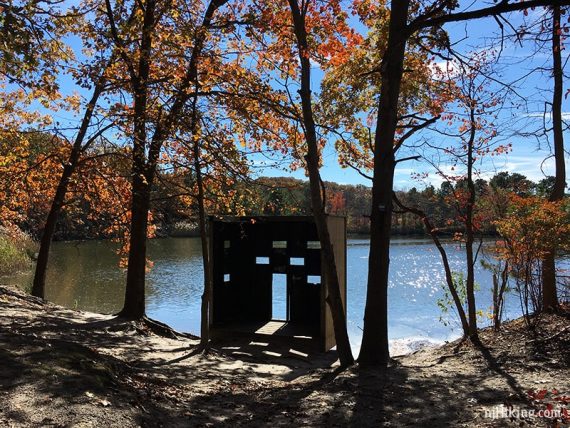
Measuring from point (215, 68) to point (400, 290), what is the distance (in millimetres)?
13272

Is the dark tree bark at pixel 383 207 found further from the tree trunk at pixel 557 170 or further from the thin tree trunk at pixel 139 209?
the thin tree trunk at pixel 139 209

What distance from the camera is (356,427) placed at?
3.97m

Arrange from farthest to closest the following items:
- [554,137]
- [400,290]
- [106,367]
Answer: [400,290] → [554,137] → [106,367]

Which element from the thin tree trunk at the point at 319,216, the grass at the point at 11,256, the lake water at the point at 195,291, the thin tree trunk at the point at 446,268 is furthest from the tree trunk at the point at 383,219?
the grass at the point at 11,256

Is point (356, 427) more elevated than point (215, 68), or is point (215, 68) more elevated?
point (215, 68)

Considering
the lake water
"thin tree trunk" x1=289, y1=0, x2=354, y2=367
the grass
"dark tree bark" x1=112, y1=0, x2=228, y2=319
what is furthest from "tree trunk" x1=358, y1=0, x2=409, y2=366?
the grass

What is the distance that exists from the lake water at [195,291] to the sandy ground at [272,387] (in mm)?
4662

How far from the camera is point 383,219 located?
6.20 metres

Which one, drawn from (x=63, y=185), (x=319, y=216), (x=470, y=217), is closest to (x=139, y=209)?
(x=63, y=185)

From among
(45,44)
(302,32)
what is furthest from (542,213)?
(45,44)

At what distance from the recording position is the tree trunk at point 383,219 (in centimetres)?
618

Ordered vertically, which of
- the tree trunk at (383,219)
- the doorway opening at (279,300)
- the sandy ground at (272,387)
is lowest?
the doorway opening at (279,300)

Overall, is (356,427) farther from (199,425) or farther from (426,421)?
(199,425)

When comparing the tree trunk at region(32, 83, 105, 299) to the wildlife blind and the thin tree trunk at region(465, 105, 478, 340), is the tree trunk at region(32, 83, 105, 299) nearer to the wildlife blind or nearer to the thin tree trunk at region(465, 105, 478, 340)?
the wildlife blind
